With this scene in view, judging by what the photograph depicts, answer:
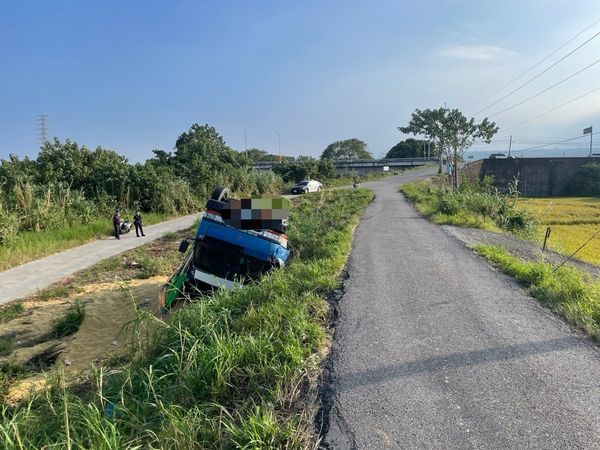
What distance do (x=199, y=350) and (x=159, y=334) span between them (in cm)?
78

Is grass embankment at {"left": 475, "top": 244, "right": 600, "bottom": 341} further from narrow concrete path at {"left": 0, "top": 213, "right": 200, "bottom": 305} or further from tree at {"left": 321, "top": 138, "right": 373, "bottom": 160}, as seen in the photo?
tree at {"left": 321, "top": 138, "right": 373, "bottom": 160}

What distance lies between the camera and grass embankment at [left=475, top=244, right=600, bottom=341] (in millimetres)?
5410

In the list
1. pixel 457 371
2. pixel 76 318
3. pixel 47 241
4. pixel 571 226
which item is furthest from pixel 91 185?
pixel 571 226

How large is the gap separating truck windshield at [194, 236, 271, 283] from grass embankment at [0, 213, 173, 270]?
846cm

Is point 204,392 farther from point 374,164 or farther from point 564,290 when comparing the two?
point 374,164

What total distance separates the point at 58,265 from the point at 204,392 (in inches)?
449

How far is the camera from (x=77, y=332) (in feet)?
26.1

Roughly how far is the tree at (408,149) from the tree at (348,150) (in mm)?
8917

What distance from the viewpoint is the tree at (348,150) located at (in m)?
101

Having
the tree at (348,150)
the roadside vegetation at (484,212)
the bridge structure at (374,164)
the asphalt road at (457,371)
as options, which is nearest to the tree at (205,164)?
the roadside vegetation at (484,212)

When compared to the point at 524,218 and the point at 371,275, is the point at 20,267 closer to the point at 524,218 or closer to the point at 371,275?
the point at 371,275

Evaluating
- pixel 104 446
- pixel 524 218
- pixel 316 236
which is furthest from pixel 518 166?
pixel 104 446

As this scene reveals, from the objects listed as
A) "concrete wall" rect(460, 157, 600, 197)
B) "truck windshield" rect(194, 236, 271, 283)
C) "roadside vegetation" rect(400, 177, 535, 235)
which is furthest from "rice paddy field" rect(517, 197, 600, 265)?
"concrete wall" rect(460, 157, 600, 197)

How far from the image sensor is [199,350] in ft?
13.5
